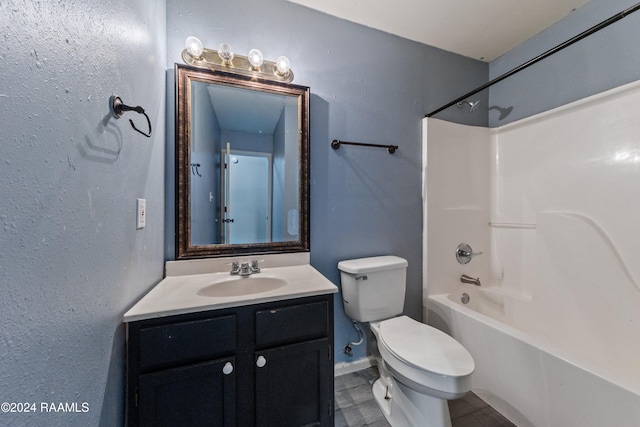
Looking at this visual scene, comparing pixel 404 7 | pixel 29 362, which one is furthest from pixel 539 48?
pixel 29 362

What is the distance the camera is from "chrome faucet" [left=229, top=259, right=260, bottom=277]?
130 cm

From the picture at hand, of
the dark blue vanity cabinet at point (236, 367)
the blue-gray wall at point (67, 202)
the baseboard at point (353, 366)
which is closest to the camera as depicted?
the blue-gray wall at point (67, 202)

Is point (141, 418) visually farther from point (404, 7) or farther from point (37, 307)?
point (404, 7)

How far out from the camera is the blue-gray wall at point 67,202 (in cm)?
43

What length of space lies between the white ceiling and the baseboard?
8.04 ft

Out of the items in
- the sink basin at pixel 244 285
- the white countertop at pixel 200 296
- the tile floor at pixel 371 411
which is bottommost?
the tile floor at pixel 371 411

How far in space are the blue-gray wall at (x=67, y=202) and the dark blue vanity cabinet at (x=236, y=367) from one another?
4.0 inches

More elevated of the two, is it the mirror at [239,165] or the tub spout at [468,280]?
the mirror at [239,165]

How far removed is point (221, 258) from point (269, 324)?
1.85 ft

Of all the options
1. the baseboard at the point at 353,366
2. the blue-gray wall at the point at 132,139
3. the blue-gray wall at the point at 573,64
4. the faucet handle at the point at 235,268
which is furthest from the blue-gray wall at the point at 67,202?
the blue-gray wall at the point at 573,64

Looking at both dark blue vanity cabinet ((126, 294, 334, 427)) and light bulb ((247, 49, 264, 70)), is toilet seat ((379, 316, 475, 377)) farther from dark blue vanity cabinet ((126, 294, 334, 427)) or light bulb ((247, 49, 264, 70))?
light bulb ((247, 49, 264, 70))

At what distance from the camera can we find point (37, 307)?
0.48m

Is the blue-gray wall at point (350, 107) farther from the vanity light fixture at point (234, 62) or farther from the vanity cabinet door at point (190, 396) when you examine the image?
the vanity cabinet door at point (190, 396)

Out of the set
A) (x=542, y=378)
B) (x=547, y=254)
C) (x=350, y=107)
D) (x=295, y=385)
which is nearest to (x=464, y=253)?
(x=547, y=254)
